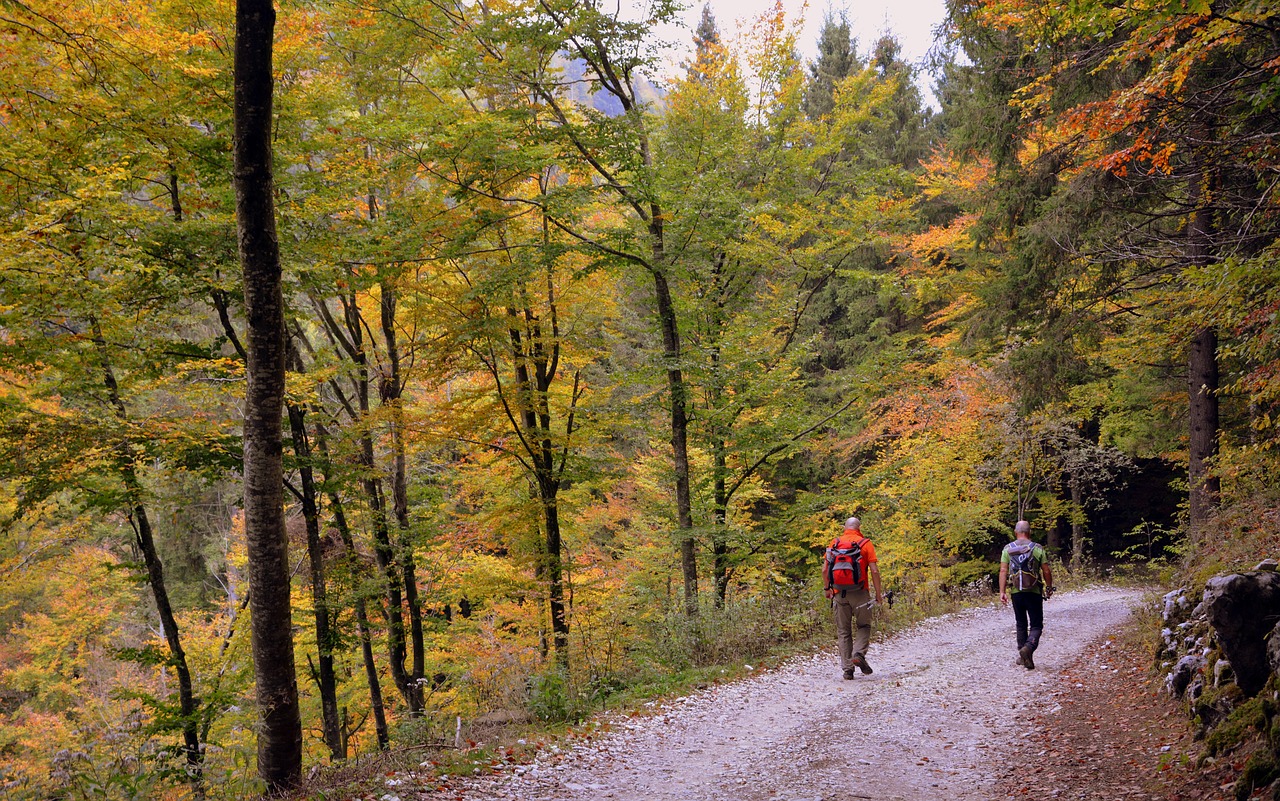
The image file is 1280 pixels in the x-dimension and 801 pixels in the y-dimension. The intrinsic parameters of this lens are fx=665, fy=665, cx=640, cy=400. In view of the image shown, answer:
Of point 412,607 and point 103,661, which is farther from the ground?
point 412,607

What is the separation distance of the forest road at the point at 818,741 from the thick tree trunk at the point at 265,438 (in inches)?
59.9

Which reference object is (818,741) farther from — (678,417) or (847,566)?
(678,417)

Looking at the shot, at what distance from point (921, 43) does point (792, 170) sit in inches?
148

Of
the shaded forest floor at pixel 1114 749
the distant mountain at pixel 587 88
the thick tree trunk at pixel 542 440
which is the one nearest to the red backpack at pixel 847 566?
the shaded forest floor at pixel 1114 749

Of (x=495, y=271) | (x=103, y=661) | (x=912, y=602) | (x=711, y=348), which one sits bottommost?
(x=103, y=661)

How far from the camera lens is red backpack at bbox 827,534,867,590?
27.8 feet

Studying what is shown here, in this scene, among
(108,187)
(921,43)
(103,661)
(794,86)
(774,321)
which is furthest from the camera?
(103,661)

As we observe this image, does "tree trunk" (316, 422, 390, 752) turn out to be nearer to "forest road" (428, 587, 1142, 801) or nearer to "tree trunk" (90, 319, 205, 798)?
"tree trunk" (90, 319, 205, 798)

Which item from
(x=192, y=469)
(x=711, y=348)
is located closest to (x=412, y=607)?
(x=192, y=469)

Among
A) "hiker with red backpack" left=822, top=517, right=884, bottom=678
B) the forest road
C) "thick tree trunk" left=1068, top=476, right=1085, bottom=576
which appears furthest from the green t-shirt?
"thick tree trunk" left=1068, top=476, right=1085, bottom=576

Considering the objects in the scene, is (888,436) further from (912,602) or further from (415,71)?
(415,71)

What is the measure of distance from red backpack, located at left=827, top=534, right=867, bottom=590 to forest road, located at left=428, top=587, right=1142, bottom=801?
1182 mm

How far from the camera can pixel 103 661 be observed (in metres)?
24.6

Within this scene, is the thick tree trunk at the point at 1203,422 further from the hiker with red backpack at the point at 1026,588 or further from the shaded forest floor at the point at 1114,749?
the shaded forest floor at the point at 1114,749
